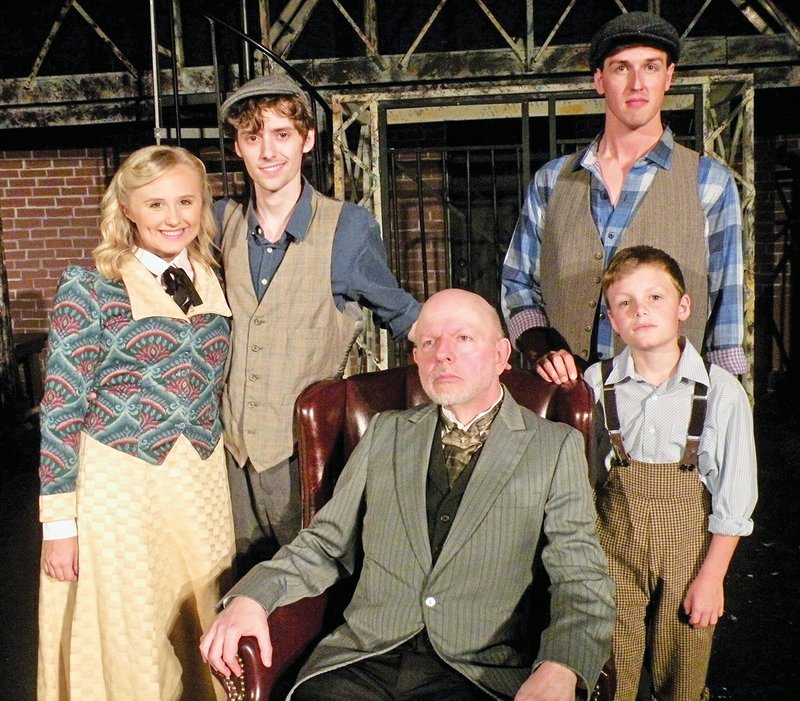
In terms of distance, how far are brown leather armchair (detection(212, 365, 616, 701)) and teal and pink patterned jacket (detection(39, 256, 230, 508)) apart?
0.27 m

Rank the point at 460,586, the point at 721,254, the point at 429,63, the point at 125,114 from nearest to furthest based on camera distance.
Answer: the point at 460,586
the point at 721,254
the point at 429,63
the point at 125,114

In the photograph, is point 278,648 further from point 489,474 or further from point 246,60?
point 246,60

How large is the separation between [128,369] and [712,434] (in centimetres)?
147

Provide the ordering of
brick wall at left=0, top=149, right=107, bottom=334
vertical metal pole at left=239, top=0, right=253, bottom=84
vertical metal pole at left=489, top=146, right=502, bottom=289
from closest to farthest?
vertical metal pole at left=239, top=0, right=253, bottom=84 → vertical metal pole at left=489, top=146, right=502, bottom=289 → brick wall at left=0, top=149, right=107, bottom=334

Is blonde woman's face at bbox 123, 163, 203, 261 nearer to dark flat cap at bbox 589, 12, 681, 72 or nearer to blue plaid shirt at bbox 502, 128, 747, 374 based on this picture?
blue plaid shirt at bbox 502, 128, 747, 374

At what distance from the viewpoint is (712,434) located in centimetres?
212

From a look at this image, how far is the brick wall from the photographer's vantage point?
24.1 feet

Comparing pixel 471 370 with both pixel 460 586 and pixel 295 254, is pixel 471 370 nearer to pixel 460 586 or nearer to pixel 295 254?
pixel 460 586

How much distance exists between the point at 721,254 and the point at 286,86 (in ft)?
4.17

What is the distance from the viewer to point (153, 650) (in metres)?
2.19

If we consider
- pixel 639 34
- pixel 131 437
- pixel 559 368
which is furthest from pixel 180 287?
pixel 639 34

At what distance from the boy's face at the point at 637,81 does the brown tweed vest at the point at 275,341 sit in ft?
2.79

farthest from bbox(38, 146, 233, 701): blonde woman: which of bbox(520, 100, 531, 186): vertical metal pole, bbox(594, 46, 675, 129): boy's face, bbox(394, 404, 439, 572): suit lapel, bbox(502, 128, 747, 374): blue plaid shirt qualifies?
bbox(520, 100, 531, 186): vertical metal pole

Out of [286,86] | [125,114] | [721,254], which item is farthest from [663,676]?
[125,114]
